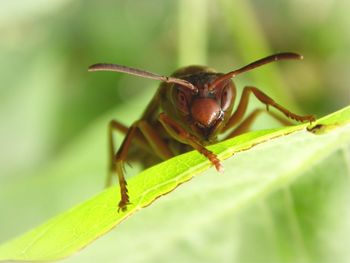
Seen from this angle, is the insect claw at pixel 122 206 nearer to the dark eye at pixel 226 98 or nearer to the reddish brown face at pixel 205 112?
Answer: the reddish brown face at pixel 205 112

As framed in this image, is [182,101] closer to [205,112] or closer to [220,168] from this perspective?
[205,112]

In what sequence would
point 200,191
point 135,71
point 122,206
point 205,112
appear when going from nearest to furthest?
point 122,206 → point 200,191 → point 135,71 → point 205,112

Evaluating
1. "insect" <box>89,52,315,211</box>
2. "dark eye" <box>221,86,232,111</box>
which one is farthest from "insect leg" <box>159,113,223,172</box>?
"dark eye" <box>221,86,232,111</box>

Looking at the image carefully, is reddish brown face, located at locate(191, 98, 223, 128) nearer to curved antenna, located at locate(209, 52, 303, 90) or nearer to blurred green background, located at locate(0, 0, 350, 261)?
curved antenna, located at locate(209, 52, 303, 90)

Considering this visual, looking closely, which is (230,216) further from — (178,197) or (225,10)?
(225,10)

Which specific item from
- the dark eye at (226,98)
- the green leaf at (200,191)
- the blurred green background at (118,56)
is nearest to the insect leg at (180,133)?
the green leaf at (200,191)

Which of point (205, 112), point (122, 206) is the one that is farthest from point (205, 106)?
point (122, 206)

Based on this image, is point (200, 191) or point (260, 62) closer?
point (200, 191)

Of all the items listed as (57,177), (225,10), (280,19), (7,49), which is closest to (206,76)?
(57,177)
